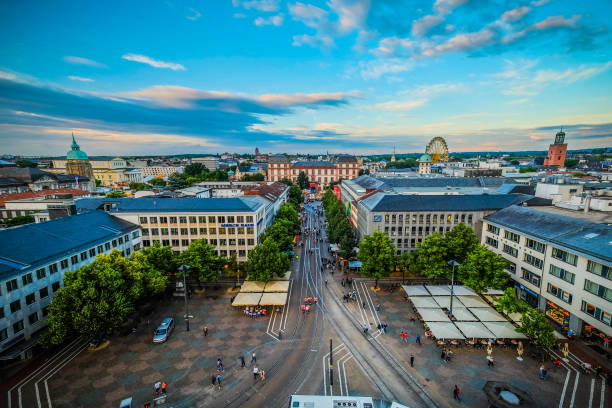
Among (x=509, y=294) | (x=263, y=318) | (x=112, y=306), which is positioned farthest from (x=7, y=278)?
(x=509, y=294)

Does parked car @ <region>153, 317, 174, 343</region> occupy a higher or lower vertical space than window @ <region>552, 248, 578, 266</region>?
lower

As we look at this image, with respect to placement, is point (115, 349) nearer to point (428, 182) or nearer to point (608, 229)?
point (608, 229)

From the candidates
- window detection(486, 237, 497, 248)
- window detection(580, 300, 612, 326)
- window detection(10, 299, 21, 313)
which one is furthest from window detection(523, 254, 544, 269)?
window detection(10, 299, 21, 313)

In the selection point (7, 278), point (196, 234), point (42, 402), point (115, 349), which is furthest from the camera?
point (196, 234)

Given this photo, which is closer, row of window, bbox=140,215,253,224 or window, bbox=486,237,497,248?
window, bbox=486,237,497,248

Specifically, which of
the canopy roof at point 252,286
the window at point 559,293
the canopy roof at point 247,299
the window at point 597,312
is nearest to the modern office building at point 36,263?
the canopy roof at point 247,299

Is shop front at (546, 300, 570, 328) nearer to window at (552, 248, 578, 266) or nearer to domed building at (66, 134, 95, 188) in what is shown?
window at (552, 248, 578, 266)
